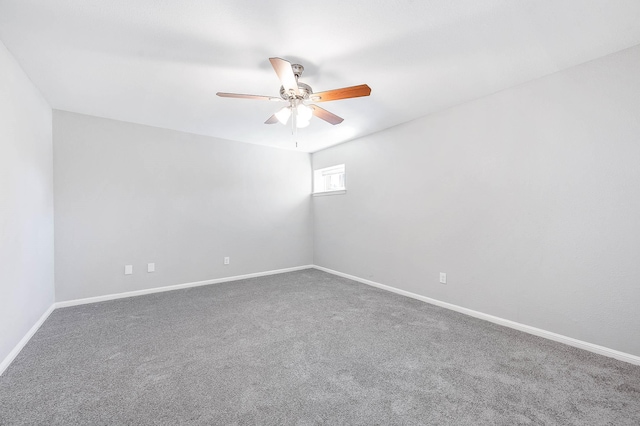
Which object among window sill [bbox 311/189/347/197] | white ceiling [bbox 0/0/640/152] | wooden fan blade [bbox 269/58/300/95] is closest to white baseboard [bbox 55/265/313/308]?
window sill [bbox 311/189/347/197]

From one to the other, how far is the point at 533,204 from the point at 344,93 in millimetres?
1943

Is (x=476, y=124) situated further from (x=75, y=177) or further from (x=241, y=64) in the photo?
(x=75, y=177)

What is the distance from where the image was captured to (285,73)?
179cm

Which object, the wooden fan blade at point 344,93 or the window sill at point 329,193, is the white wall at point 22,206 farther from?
the window sill at point 329,193

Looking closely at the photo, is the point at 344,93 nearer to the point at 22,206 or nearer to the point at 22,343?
the point at 22,206

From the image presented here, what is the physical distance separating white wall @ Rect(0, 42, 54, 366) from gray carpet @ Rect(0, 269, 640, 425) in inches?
12.1

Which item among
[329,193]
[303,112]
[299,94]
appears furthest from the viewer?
[329,193]

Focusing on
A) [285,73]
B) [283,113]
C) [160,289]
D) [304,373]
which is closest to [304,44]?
[285,73]

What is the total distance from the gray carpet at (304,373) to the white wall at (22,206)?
0.31 metres

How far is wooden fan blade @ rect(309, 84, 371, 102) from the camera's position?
1896mm

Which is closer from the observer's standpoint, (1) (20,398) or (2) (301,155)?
(1) (20,398)

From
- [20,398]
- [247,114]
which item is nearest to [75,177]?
[247,114]

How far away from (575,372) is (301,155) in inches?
172

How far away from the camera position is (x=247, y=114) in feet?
10.3
